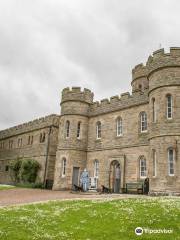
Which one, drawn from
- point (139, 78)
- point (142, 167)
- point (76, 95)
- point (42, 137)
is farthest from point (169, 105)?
point (42, 137)

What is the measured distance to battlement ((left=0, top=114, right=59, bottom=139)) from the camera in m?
34.8

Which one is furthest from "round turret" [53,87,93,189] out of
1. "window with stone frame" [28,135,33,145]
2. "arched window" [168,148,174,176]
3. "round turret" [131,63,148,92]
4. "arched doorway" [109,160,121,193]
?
"arched window" [168,148,174,176]

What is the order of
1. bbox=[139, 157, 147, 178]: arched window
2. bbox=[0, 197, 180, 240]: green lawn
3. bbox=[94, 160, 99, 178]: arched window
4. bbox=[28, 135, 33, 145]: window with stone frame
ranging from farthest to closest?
1. bbox=[28, 135, 33, 145]: window with stone frame
2. bbox=[94, 160, 99, 178]: arched window
3. bbox=[139, 157, 147, 178]: arched window
4. bbox=[0, 197, 180, 240]: green lawn

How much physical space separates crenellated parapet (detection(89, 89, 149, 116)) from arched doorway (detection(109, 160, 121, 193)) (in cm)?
486

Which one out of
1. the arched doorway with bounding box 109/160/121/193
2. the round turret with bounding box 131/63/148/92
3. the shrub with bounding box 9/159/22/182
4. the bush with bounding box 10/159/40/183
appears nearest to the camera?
the arched doorway with bounding box 109/160/121/193

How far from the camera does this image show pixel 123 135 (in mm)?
26297

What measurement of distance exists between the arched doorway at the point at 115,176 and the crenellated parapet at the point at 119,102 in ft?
15.9

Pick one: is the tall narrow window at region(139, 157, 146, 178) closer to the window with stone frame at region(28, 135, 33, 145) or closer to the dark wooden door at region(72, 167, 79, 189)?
the dark wooden door at region(72, 167, 79, 189)

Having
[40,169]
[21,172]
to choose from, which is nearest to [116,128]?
[40,169]

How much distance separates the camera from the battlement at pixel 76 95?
30.0 meters

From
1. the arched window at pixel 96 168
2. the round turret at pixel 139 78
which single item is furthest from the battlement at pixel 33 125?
the round turret at pixel 139 78

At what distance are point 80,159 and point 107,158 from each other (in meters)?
3.08

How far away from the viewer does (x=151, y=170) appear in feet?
69.7

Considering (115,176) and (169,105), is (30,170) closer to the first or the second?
→ (115,176)
